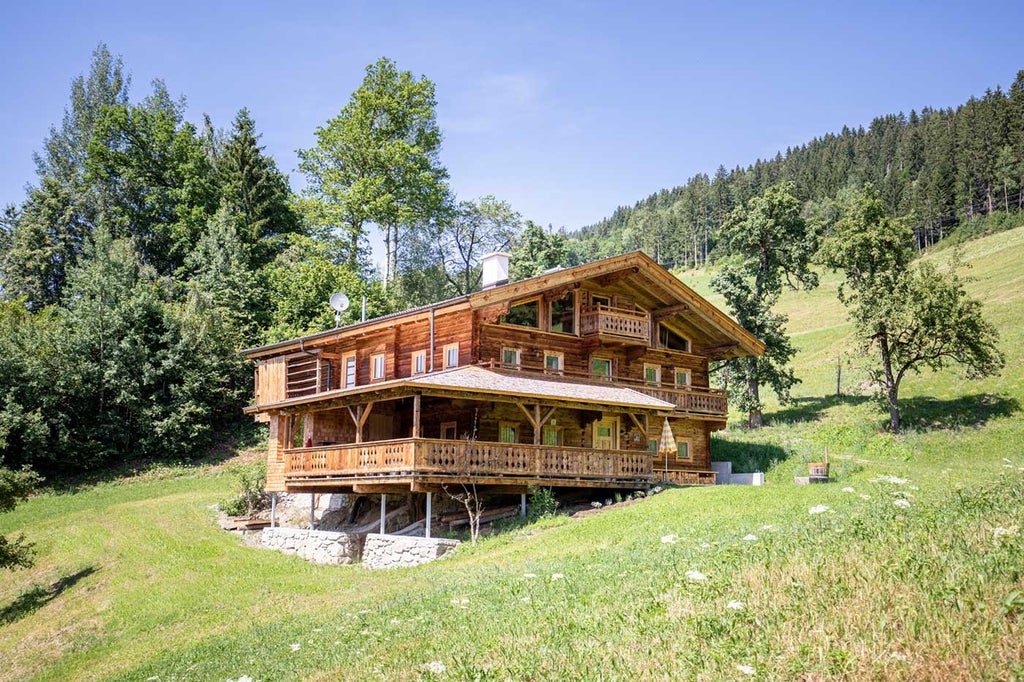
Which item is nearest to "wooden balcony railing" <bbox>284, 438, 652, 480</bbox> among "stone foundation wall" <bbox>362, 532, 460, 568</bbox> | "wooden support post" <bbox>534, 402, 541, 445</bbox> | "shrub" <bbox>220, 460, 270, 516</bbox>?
"wooden support post" <bbox>534, 402, 541, 445</bbox>

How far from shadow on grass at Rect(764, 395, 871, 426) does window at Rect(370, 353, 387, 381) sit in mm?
22940

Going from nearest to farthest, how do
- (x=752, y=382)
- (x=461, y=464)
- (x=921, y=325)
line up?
1. (x=461, y=464)
2. (x=921, y=325)
3. (x=752, y=382)

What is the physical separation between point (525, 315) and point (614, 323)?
385cm

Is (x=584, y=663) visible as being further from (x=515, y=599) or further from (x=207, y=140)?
(x=207, y=140)

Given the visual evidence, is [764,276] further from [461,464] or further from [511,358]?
[461,464]

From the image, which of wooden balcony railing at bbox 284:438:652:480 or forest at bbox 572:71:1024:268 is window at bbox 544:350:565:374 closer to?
wooden balcony railing at bbox 284:438:652:480

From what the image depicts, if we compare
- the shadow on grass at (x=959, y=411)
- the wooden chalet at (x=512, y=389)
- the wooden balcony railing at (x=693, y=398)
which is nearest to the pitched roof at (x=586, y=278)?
the wooden chalet at (x=512, y=389)

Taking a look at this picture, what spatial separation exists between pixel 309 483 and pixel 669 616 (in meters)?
19.5

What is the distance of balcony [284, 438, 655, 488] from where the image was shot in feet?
79.7

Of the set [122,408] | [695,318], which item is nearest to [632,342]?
[695,318]

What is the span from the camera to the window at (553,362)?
3239 cm

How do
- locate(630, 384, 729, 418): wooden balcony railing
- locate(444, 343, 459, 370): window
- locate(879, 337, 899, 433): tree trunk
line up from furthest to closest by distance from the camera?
locate(879, 337, 899, 433): tree trunk
locate(630, 384, 729, 418): wooden balcony railing
locate(444, 343, 459, 370): window

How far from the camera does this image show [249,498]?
36.1m

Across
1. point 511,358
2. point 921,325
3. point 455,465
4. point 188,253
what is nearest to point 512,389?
point 455,465
